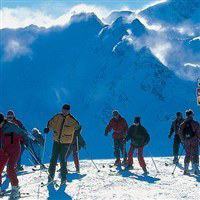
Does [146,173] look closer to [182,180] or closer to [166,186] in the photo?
[182,180]

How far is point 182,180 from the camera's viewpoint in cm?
1383

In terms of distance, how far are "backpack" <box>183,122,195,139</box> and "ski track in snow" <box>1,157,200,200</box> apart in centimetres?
120

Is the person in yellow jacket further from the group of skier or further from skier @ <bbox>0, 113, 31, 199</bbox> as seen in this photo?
skier @ <bbox>0, 113, 31, 199</bbox>

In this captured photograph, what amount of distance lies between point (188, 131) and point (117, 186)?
3413mm

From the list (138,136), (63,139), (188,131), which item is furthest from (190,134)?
(63,139)

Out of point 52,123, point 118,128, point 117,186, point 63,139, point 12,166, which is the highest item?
point 118,128

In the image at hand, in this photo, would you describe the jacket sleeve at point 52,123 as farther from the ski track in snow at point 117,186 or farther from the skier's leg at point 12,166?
the skier's leg at point 12,166

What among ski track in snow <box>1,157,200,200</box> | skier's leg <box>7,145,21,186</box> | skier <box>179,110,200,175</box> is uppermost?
skier <box>179,110,200,175</box>

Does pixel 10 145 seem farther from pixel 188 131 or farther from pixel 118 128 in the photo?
pixel 118 128

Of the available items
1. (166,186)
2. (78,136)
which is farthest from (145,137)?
(166,186)

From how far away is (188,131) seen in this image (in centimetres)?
1483

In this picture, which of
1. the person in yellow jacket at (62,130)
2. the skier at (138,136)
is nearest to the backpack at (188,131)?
the skier at (138,136)

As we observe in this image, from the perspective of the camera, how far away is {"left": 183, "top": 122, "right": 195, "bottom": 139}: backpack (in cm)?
1479

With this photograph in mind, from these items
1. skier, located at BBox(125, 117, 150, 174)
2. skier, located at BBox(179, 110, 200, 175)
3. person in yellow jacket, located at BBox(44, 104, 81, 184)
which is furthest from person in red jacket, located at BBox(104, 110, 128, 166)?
person in yellow jacket, located at BBox(44, 104, 81, 184)
